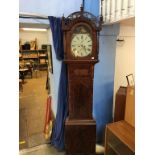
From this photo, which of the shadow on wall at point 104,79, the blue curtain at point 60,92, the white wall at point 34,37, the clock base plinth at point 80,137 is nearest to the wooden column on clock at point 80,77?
the clock base plinth at point 80,137

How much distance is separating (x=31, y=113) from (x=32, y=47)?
16.1 feet

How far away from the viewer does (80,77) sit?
2209mm

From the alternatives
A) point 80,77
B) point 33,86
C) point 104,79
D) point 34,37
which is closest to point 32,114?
point 104,79

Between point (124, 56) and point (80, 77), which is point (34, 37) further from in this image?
point (80, 77)

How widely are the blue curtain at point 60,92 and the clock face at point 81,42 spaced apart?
29 centimetres

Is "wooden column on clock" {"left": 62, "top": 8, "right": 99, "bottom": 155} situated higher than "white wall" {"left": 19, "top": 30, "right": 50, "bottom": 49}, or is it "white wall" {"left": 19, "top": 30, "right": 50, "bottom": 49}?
"white wall" {"left": 19, "top": 30, "right": 50, "bottom": 49}

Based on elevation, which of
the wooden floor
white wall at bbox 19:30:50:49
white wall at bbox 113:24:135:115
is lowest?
the wooden floor

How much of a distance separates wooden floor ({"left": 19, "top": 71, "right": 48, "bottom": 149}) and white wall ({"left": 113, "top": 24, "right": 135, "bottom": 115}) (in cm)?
152

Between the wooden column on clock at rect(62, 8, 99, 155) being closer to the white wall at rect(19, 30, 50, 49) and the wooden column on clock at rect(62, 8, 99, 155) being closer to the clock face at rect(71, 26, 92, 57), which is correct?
the clock face at rect(71, 26, 92, 57)

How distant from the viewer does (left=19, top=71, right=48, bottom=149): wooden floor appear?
10.0ft

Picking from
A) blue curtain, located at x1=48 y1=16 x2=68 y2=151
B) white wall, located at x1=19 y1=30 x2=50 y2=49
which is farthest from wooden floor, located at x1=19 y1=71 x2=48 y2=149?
white wall, located at x1=19 y1=30 x2=50 y2=49

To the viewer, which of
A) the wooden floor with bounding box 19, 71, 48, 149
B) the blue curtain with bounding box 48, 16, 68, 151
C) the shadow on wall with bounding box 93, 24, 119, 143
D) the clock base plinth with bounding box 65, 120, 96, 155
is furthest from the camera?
the wooden floor with bounding box 19, 71, 48, 149

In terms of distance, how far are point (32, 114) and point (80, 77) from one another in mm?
2329
